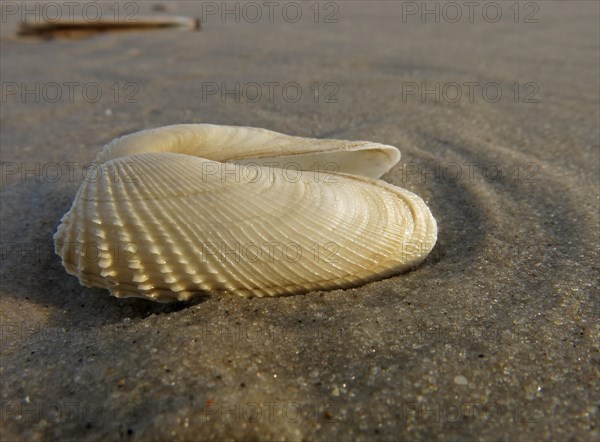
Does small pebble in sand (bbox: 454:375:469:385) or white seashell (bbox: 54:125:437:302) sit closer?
small pebble in sand (bbox: 454:375:469:385)

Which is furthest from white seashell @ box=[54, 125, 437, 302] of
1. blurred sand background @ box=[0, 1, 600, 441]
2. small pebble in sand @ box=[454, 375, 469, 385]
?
small pebble in sand @ box=[454, 375, 469, 385]

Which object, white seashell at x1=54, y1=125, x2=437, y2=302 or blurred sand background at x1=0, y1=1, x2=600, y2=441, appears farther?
white seashell at x1=54, y1=125, x2=437, y2=302

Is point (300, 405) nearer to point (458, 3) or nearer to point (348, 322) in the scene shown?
point (348, 322)

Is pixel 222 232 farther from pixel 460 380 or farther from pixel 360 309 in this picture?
pixel 460 380

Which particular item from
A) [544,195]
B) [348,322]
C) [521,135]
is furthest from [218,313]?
[521,135]

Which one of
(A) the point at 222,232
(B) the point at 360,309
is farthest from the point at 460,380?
(A) the point at 222,232

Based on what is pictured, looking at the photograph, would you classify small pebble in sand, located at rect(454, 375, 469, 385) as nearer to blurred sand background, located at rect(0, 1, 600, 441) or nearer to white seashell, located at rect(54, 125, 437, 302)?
blurred sand background, located at rect(0, 1, 600, 441)

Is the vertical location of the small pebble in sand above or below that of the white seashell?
below
